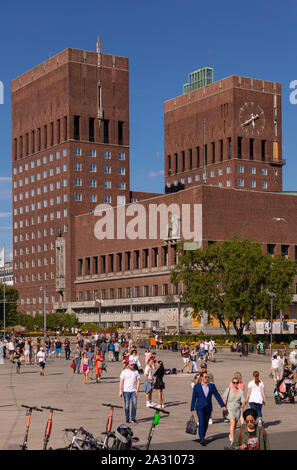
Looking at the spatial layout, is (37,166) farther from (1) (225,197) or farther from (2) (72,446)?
(2) (72,446)

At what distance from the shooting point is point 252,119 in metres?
167

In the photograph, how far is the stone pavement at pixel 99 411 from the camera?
21.8 m

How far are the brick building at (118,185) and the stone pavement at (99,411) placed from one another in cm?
7416

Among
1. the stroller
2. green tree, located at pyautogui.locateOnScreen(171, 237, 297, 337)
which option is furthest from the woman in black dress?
green tree, located at pyautogui.locateOnScreen(171, 237, 297, 337)

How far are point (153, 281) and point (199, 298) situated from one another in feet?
153

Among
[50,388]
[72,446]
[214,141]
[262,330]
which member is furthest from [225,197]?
[72,446]

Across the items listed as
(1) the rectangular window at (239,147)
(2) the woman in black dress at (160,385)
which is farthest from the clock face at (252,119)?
(2) the woman in black dress at (160,385)

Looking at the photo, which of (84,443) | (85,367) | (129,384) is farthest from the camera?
(85,367)

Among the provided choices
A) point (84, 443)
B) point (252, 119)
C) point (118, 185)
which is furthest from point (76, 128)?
point (84, 443)

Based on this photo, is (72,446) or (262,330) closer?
(72,446)

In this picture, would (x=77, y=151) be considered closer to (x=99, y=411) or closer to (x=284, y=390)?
(x=284, y=390)

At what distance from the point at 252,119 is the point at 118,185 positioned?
108 ft

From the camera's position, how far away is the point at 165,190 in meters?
191

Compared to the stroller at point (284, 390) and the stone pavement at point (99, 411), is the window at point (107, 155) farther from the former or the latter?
the stroller at point (284, 390)
